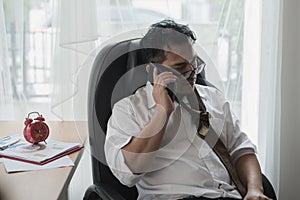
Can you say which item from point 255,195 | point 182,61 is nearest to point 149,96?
point 182,61

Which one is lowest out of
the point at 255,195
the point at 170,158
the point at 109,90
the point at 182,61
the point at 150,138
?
the point at 255,195

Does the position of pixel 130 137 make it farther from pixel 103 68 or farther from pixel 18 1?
pixel 18 1

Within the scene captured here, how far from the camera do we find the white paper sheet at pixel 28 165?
1.40 m

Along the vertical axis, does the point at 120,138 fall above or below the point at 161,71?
below

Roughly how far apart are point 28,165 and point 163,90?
0.48 meters

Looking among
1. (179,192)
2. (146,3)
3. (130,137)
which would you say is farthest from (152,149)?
(146,3)

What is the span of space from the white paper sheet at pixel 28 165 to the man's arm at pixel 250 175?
59cm

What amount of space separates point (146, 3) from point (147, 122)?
0.70 m

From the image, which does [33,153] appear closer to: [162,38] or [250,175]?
[162,38]

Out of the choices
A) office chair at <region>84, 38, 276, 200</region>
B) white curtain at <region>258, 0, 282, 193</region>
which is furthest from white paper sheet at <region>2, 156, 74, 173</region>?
white curtain at <region>258, 0, 282, 193</region>

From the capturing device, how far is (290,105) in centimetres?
211

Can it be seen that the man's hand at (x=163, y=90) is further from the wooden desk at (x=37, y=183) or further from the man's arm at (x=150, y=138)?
the wooden desk at (x=37, y=183)

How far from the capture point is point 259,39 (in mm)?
2074

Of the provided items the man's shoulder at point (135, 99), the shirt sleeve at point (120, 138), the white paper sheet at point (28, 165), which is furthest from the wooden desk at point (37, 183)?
the man's shoulder at point (135, 99)
